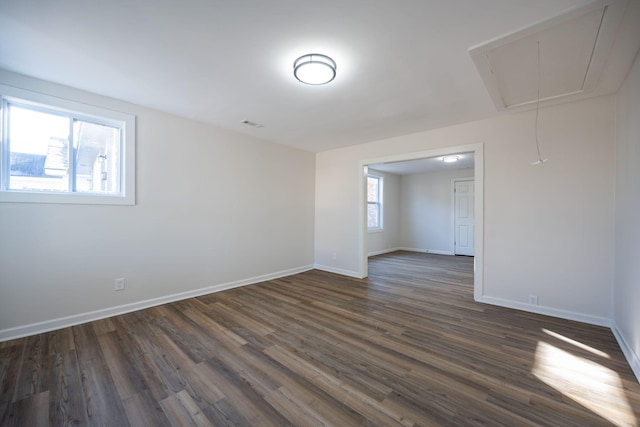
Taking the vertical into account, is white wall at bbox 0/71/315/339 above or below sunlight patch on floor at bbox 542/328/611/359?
above

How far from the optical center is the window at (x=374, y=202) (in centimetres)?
734

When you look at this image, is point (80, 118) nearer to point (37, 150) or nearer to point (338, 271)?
point (37, 150)

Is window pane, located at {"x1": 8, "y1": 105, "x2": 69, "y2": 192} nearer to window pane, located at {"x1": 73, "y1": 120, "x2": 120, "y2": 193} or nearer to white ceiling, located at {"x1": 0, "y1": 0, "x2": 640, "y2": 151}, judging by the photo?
window pane, located at {"x1": 73, "y1": 120, "x2": 120, "y2": 193}

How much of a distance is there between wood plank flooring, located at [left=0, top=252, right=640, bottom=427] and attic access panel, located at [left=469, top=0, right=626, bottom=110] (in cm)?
249

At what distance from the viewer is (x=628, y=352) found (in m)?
2.10

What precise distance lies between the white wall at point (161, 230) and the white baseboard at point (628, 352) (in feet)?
14.1

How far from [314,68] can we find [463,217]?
264 inches

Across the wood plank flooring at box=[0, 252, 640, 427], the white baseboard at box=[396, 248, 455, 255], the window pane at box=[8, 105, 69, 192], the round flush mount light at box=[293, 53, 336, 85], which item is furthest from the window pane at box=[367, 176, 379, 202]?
the window pane at box=[8, 105, 69, 192]

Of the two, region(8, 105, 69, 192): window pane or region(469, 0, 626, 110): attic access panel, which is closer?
region(469, 0, 626, 110): attic access panel

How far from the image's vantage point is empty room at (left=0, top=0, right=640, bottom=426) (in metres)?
1.66

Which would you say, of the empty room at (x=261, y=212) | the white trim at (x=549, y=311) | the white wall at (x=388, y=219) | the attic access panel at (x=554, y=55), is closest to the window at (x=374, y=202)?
the white wall at (x=388, y=219)

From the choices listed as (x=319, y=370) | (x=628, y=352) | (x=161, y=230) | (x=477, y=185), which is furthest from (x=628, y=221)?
(x=161, y=230)

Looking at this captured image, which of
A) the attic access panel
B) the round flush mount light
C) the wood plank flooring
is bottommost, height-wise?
the wood plank flooring

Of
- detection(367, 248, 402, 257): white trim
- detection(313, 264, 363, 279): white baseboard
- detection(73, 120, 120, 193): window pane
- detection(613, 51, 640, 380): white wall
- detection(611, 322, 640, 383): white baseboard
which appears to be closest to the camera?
detection(611, 322, 640, 383): white baseboard
